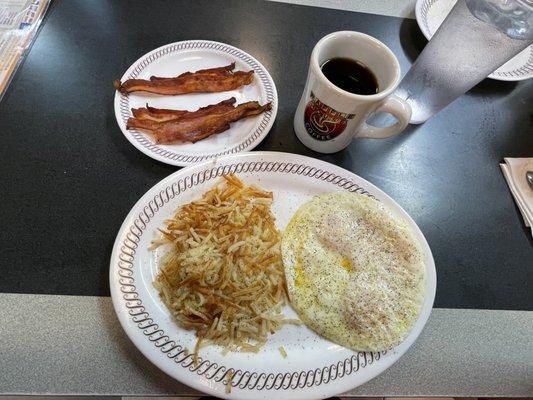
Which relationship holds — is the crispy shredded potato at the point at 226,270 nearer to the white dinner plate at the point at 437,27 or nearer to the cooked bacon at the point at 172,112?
the cooked bacon at the point at 172,112

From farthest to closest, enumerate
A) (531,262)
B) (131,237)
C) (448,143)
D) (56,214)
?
(448,143)
(531,262)
(56,214)
(131,237)

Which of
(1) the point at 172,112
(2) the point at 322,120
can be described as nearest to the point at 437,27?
(2) the point at 322,120

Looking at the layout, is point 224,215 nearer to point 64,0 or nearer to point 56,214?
point 56,214

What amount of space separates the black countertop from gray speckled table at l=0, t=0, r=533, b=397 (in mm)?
46

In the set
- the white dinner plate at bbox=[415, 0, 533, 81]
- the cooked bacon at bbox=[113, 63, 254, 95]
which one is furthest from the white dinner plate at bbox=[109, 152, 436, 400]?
the white dinner plate at bbox=[415, 0, 533, 81]

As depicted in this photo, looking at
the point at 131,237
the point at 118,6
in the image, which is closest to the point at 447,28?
the point at 131,237

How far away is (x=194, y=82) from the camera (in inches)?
47.4

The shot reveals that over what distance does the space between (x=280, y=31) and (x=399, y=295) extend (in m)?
1.11

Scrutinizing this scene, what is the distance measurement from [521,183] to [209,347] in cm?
115

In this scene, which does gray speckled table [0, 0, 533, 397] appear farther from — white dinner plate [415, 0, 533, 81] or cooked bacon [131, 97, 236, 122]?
white dinner plate [415, 0, 533, 81]

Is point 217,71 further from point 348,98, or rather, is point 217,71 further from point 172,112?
point 348,98

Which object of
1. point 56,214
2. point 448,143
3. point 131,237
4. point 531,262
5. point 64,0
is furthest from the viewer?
point 64,0

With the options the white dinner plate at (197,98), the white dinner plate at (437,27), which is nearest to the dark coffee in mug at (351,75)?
the white dinner plate at (197,98)

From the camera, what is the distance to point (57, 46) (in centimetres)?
129
